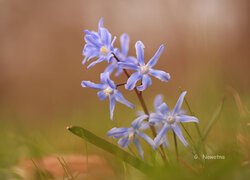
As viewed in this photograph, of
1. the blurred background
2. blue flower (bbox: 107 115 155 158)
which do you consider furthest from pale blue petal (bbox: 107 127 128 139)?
the blurred background

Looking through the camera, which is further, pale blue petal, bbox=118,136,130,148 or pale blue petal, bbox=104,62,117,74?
pale blue petal, bbox=104,62,117,74

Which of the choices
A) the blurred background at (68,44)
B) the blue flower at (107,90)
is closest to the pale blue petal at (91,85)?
the blue flower at (107,90)

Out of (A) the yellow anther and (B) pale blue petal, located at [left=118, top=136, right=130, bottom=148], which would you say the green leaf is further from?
(A) the yellow anther

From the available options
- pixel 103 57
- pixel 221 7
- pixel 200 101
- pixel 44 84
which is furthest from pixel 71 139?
pixel 44 84

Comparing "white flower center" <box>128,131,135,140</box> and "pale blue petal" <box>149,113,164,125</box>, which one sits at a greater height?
"pale blue petal" <box>149,113,164,125</box>

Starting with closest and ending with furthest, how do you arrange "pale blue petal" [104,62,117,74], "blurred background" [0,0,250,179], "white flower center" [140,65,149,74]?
"white flower center" [140,65,149,74]
"pale blue petal" [104,62,117,74]
"blurred background" [0,0,250,179]

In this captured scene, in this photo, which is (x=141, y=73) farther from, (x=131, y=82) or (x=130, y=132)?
(x=130, y=132)

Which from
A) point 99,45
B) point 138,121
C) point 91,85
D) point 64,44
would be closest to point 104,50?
point 99,45

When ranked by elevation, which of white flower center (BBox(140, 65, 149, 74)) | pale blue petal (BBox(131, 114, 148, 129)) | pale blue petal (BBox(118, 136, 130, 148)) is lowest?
pale blue petal (BBox(118, 136, 130, 148))
